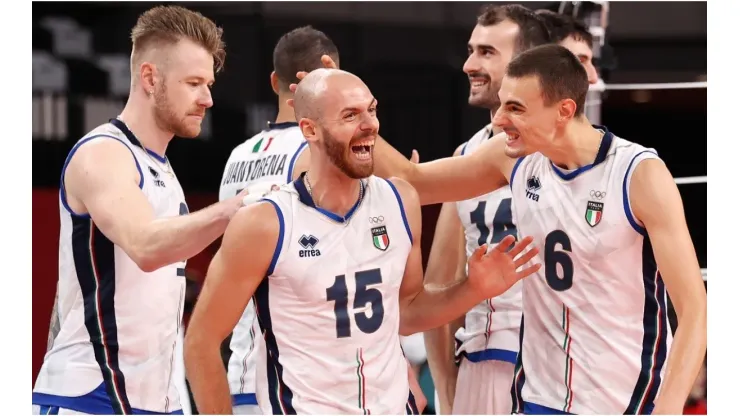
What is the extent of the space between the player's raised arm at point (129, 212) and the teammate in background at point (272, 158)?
0.81 m

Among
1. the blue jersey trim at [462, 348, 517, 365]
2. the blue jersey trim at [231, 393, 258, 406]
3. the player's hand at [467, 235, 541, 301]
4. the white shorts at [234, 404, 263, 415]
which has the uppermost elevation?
the player's hand at [467, 235, 541, 301]

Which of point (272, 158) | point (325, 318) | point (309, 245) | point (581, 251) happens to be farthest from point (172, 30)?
point (581, 251)

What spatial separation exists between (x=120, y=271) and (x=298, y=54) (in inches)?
60.6

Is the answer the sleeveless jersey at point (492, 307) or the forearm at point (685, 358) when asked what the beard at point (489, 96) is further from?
the forearm at point (685, 358)

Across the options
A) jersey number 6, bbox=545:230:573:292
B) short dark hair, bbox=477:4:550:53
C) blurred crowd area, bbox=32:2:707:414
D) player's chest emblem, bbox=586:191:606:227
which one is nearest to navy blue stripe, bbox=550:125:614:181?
player's chest emblem, bbox=586:191:606:227

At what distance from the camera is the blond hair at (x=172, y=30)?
158 inches

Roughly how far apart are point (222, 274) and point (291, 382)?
18.2 inches

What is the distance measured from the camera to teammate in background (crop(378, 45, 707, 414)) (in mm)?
3539

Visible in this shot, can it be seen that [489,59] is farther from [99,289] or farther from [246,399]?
[99,289]

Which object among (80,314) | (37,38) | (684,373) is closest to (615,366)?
(684,373)

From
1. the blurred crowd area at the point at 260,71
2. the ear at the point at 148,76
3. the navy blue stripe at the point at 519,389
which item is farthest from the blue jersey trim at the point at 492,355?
the blurred crowd area at the point at 260,71

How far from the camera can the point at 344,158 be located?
3455 millimetres

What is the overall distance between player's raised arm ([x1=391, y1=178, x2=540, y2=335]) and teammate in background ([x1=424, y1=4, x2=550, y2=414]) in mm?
814

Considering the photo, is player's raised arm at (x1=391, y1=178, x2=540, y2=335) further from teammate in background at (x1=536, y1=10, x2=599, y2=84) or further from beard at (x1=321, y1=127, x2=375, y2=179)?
teammate in background at (x1=536, y1=10, x2=599, y2=84)
